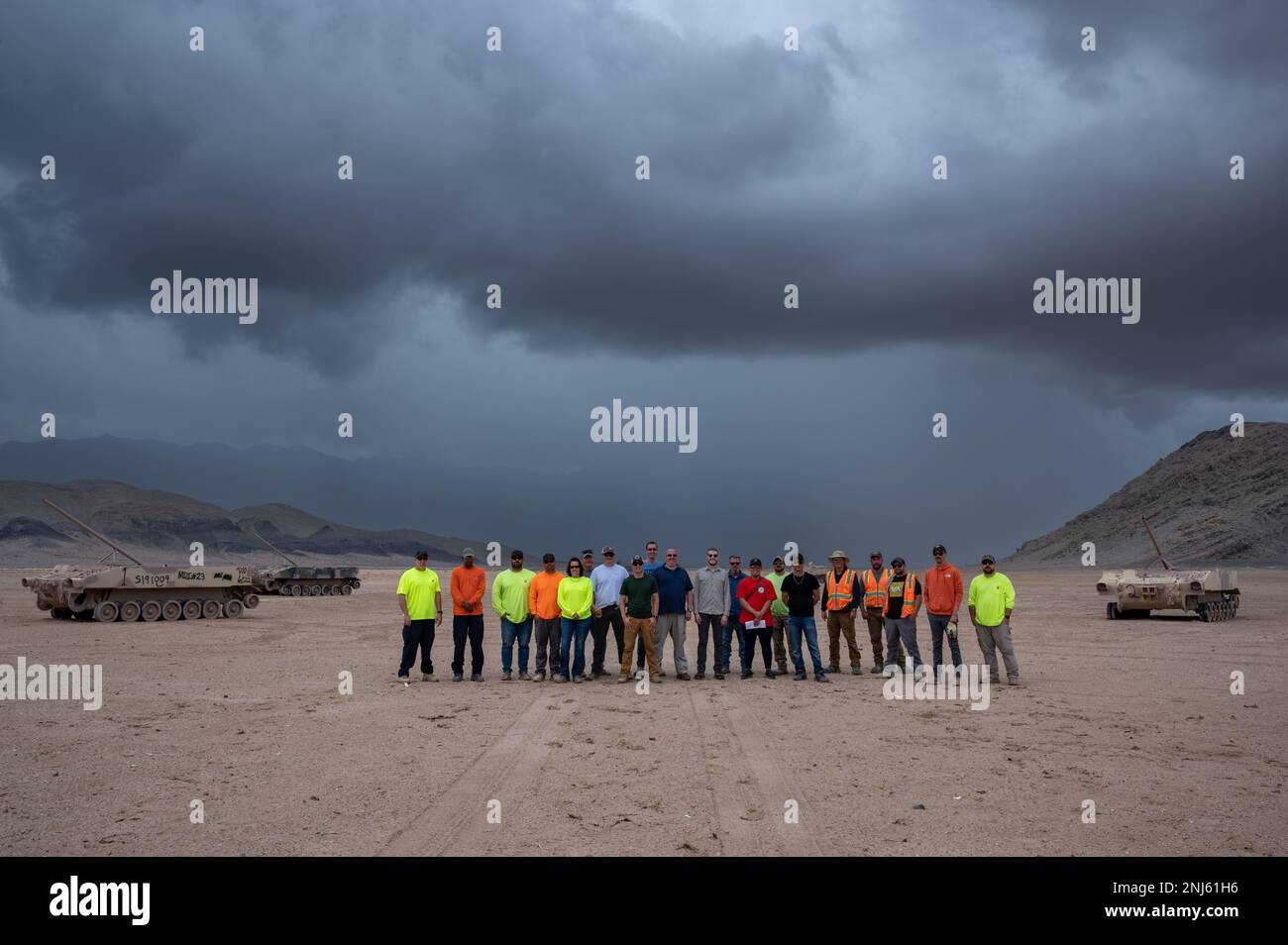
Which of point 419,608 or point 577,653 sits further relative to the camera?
point 577,653

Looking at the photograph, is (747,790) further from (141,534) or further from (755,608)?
(141,534)

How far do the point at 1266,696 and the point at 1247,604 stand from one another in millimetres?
30437

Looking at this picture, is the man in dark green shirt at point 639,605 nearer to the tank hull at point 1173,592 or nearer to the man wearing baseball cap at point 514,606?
the man wearing baseball cap at point 514,606

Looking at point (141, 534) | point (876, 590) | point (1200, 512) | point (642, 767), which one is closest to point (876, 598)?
point (876, 590)

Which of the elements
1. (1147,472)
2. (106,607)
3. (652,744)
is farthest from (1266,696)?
(1147,472)

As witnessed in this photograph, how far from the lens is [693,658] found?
20.7 metres

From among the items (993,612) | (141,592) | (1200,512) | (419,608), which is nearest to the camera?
(993,612)

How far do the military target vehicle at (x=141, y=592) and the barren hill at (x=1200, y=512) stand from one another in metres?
81.9

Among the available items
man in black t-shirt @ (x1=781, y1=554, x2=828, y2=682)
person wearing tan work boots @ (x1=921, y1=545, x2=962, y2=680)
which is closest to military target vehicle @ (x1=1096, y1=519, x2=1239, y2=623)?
person wearing tan work boots @ (x1=921, y1=545, x2=962, y2=680)

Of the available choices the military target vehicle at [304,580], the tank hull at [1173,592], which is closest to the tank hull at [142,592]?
the military target vehicle at [304,580]

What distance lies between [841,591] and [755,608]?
4.78ft

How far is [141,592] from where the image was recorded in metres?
30.2

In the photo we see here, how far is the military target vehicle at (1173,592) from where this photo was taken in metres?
30.6

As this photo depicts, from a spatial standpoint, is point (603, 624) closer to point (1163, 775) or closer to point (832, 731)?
point (832, 731)
